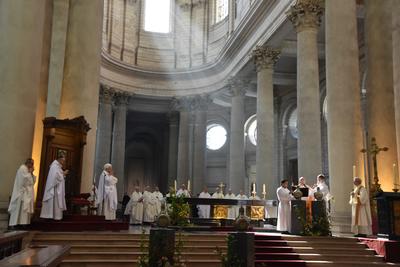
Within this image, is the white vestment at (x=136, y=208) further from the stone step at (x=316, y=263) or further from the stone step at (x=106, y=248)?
the stone step at (x=316, y=263)

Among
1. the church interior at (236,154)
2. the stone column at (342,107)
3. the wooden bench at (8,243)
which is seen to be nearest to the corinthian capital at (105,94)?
the church interior at (236,154)

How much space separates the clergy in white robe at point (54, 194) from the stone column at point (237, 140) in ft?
49.5

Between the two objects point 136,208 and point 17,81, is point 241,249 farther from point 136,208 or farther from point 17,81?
point 136,208

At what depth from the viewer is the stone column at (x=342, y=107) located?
1358cm

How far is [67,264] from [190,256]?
250 centimetres

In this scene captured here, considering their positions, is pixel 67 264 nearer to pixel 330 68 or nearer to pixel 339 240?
pixel 339 240

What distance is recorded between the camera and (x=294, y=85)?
1136 inches

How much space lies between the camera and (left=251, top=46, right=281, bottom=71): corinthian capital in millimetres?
22281

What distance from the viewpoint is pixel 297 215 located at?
12.6m

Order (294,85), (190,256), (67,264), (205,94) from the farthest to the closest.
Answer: (205,94), (294,85), (190,256), (67,264)

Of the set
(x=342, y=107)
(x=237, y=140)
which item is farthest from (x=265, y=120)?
(x=342, y=107)

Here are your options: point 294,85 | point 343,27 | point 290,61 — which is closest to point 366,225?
point 343,27

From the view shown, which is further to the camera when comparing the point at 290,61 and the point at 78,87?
the point at 290,61

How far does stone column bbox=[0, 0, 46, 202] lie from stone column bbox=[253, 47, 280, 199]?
1333 centimetres
